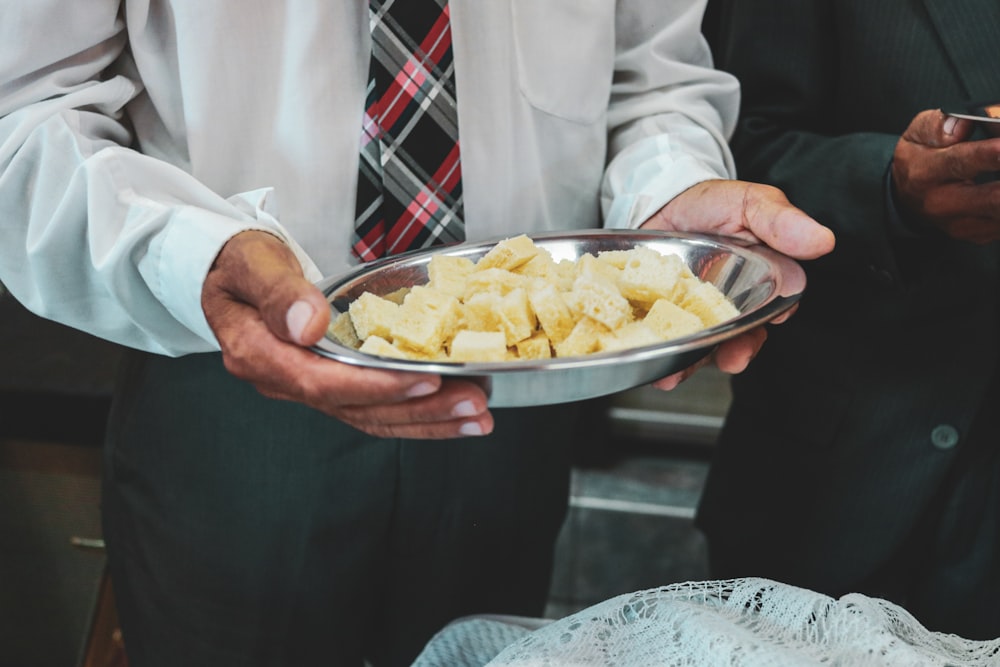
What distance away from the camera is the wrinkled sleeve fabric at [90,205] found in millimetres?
899

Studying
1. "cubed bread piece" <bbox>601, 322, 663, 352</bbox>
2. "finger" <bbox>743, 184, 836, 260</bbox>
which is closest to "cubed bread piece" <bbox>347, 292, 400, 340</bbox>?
"cubed bread piece" <bbox>601, 322, 663, 352</bbox>

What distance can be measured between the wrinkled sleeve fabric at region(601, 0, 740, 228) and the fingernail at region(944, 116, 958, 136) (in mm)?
274

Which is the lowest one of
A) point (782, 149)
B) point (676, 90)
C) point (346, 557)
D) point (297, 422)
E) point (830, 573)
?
point (830, 573)

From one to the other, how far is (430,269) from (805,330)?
0.69 metres

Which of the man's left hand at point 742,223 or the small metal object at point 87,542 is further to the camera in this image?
the small metal object at point 87,542

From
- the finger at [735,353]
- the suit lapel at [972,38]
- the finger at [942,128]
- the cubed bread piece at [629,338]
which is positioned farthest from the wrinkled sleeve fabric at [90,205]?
the suit lapel at [972,38]

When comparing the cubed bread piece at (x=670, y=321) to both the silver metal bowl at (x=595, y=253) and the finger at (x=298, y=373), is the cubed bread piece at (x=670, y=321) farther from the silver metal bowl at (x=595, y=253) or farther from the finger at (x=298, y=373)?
the finger at (x=298, y=373)

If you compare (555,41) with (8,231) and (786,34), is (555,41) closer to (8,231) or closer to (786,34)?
(786,34)

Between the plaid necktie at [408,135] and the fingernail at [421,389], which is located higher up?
the plaid necktie at [408,135]

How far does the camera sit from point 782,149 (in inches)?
52.4


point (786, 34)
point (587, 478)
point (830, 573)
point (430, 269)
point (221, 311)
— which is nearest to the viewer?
point (221, 311)

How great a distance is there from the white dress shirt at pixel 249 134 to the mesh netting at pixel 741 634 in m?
0.48

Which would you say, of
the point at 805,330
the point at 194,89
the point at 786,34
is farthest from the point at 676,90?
the point at 194,89

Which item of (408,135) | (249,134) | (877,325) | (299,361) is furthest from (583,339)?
(877,325)
